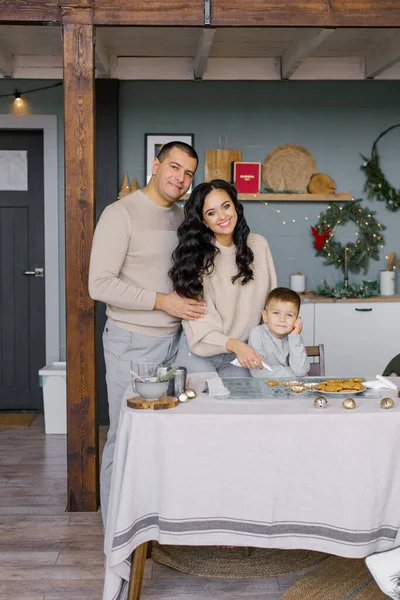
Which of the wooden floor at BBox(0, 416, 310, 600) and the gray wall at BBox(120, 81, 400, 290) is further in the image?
the gray wall at BBox(120, 81, 400, 290)

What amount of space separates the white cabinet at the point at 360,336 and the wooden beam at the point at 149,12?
261 centimetres

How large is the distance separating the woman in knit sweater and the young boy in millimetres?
95

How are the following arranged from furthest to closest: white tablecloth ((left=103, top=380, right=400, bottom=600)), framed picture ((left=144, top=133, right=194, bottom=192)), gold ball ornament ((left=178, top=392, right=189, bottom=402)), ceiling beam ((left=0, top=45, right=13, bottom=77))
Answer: framed picture ((left=144, top=133, right=194, bottom=192)) → ceiling beam ((left=0, top=45, right=13, bottom=77)) → gold ball ornament ((left=178, top=392, right=189, bottom=402)) → white tablecloth ((left=103, top=380, right=400, bottom=600))

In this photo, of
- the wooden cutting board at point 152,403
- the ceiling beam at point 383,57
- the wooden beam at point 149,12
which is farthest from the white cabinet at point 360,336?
the wooden cutting board at point 152,403

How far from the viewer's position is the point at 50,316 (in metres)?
5.79

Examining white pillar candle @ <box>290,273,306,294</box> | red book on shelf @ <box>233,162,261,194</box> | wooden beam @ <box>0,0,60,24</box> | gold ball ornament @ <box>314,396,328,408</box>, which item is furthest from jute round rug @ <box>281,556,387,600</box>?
red book on shelf @ <box>233,162,261,194</box>

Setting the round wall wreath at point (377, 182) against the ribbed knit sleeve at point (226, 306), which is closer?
the ribbed knit sleeve at point (226, 306)

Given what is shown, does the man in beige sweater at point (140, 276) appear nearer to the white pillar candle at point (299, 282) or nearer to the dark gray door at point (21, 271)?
the white pillar candle at point (299, 282)

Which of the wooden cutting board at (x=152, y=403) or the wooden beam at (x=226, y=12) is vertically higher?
the wooden beam at (x=226, y=12)

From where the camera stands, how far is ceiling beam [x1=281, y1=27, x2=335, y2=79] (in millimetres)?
4410

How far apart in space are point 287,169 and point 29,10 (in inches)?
105

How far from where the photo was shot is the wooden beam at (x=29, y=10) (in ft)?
11.4

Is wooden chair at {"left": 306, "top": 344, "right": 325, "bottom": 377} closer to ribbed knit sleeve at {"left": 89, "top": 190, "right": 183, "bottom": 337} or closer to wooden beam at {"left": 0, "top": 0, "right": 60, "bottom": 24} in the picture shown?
ribbed knit sleeve at {"left": 89, "top": 190, "right": 183, "bottom": 337}

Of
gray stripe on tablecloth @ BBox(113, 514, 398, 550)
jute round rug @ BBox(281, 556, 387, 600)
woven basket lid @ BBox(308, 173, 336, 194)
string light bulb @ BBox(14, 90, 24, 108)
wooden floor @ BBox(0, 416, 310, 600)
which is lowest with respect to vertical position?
wooden floor @ BBox(0, 416, 310, 600)
